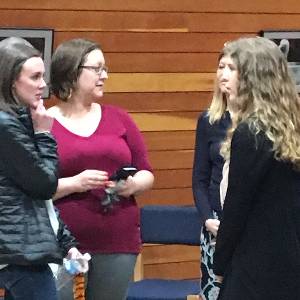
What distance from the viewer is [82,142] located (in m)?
2.99

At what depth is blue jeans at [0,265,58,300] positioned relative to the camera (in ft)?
7.85

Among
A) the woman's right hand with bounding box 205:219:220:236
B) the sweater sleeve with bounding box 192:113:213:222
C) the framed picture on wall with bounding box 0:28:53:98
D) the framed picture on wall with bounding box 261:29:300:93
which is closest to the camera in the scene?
the woman's right hand with bounding box 205:219:220:236

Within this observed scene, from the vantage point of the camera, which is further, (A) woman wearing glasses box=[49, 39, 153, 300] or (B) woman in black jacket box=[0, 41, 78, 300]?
(A) woman wearing glasses box=[49, 39, 153, 300]

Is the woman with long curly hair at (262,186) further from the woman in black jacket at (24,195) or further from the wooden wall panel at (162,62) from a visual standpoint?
the wooden wall panel at (162,62)

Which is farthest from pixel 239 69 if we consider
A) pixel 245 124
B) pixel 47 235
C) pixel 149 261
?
pixel 149 261

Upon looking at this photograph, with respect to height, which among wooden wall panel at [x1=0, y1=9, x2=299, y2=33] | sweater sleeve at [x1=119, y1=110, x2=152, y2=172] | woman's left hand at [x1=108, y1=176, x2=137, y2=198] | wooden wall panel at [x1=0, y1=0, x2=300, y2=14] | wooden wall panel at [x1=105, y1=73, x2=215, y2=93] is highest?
wooden wall panel at [x1=0, y1=0, x2=300, y2=14]

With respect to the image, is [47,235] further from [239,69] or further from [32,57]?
[239,69]

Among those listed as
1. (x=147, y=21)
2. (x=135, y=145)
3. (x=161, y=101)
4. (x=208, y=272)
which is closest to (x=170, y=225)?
(x=161, y=101)

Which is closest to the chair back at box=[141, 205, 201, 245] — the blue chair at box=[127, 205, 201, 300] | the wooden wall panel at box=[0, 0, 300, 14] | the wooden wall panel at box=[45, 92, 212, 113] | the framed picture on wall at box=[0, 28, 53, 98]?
the blue chair at box=[127, 205, 201, 300]

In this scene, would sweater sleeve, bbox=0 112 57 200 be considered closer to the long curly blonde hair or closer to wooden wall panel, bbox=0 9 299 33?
the long curly blonde hair

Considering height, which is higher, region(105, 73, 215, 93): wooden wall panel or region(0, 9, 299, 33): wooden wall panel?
region(0, 9, 299, 33): wooden wall panel

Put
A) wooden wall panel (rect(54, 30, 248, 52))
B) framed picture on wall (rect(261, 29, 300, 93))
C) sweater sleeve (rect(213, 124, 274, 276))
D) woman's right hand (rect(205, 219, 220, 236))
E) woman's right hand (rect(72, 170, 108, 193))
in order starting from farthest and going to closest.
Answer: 1. framed picture on wall (rect(261, 29, 300, 93))
2. wooden wall panel (rect(54, 30, 248, 52))
3. woman's right hand (rect(205, 219, 220, 236))
4. woman's right hand (rect(72, 170, 108, 193))
5. sweater sleeve (rect(213, 124, 274, 276))

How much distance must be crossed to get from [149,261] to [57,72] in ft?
5.34

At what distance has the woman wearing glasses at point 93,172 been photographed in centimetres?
298
